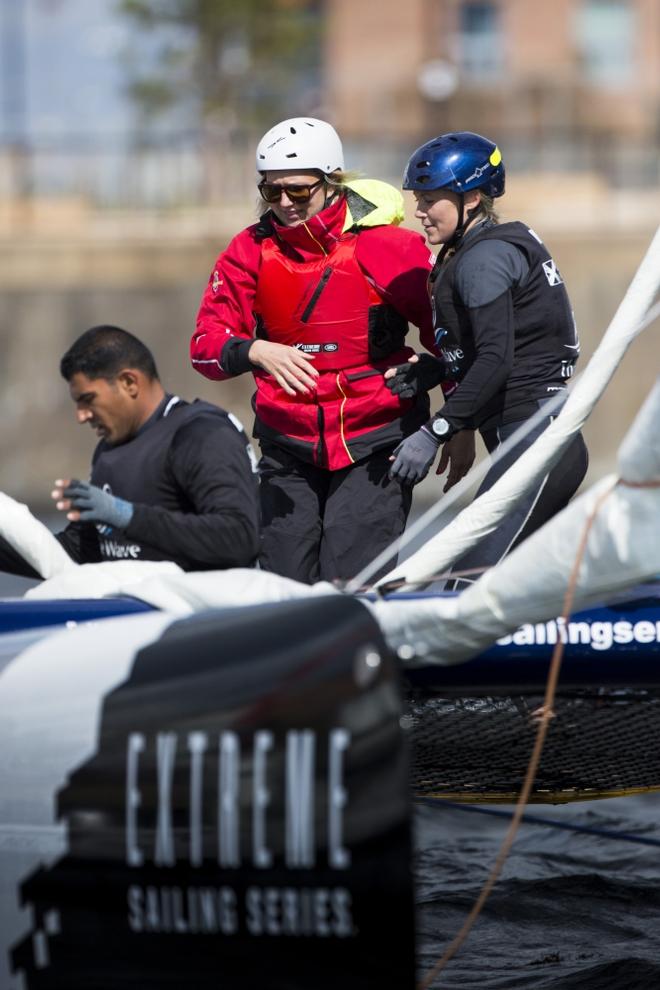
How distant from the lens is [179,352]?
21688 mm

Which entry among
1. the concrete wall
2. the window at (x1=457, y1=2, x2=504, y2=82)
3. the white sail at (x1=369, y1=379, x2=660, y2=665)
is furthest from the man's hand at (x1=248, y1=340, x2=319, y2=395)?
the window at (x1=457, y1=2, x2=504, y2=82)

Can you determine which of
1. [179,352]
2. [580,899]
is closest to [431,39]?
[179,352]

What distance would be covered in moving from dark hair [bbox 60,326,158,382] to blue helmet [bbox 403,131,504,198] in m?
0.86

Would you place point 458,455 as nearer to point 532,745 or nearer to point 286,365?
point 286,365

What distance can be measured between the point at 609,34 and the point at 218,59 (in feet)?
30.3

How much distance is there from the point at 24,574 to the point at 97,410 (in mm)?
492

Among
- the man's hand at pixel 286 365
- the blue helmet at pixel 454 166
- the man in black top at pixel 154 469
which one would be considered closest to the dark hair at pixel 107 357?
the man in black top at pixel 154 469

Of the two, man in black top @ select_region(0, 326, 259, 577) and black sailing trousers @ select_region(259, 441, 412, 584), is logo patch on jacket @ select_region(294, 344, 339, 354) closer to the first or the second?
black sailing trousers @ select_region(259, 441, 412, 584)

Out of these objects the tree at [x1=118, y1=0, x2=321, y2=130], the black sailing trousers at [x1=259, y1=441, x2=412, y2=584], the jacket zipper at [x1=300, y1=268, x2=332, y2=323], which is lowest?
the black sailing trousers at [x1=259, y1=441, x2=412, y2=584]

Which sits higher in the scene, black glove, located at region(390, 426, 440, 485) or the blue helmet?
the blue helmet

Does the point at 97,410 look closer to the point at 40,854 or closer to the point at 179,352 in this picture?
Result: the point at 40,854

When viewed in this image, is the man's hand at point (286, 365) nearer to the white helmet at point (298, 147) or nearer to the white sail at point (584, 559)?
the white helmet at point (298, 147)

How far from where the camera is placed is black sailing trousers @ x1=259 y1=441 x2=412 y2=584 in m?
4.80

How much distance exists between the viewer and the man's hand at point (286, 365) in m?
4.40
